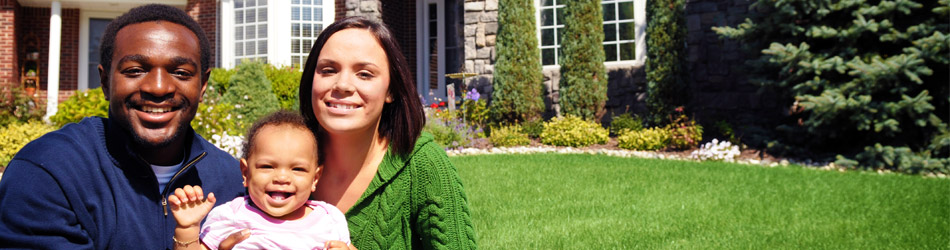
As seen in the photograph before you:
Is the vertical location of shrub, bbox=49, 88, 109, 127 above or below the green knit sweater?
above

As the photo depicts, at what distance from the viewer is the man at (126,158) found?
4.60ft

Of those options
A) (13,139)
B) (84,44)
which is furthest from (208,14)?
(13,139)

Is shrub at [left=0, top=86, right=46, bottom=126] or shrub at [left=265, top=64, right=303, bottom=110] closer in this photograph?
shrub at [left=0, top=86, right=46, bottom=126]

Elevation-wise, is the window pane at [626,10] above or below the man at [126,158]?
above

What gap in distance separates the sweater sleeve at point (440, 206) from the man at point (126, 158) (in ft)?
1.93

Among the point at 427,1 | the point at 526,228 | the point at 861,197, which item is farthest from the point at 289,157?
the point at 427,1

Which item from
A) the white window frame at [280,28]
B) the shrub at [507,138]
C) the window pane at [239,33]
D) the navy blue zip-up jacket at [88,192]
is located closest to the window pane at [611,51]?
the shrub at [507,138]

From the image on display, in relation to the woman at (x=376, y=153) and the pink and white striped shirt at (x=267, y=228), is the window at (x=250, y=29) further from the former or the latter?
the pink and white striped shirt at (x=267, y=228)

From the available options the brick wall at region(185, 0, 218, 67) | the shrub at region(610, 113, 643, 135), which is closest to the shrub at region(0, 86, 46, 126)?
the brick wall at region(185, 0, 218, 67)

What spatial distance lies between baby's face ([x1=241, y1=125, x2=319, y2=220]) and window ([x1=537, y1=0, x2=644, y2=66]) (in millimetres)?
8602

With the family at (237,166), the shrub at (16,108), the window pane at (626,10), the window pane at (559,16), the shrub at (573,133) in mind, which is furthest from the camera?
the window pane at (559,16)

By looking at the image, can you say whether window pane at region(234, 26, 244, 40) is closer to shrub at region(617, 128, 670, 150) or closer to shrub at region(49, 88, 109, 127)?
shrub at region(49, 88, 109, 127)

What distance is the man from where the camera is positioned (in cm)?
140

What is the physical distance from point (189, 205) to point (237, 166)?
0.40m
